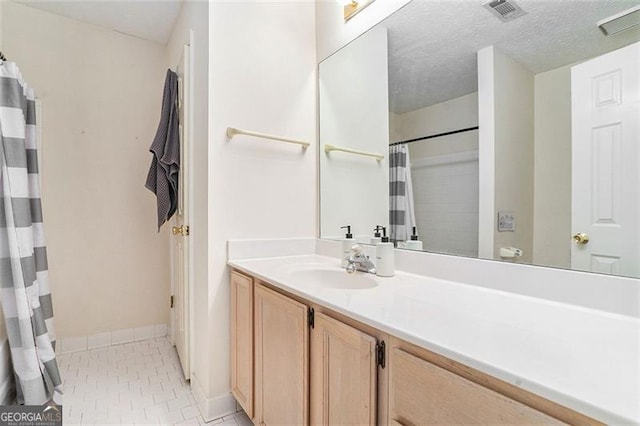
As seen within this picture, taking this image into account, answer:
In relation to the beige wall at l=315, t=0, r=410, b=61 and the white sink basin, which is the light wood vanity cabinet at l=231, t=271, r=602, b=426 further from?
the beige wall at l=315, t=0, r=410, b=61

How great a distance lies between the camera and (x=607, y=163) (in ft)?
2.78

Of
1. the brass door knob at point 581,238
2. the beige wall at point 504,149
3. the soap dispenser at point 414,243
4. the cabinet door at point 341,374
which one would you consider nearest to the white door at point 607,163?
the brass door knob at point 581,238

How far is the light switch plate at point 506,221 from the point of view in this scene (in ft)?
3.46

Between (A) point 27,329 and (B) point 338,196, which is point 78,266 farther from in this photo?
(B) point 338,196

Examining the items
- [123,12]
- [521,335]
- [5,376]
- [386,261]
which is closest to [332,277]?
[386,261]

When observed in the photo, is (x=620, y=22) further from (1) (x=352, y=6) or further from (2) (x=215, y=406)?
(2) (x=215, y=406)

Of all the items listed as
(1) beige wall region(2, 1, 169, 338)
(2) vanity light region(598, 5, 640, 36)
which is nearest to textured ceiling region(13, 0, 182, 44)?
(1) beige wall region(2, 1, 169, 338)

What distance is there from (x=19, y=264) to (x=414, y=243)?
1.93m

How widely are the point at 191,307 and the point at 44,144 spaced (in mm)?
1632

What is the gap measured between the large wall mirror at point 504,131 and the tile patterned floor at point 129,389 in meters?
1.36

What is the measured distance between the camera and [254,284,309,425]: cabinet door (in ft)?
3.40

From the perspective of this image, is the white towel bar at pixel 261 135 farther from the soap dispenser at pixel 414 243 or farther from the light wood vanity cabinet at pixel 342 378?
the soap dispenser at pixel 414 243

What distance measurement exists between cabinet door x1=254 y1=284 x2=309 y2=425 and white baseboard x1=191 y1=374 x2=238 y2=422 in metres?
0.33

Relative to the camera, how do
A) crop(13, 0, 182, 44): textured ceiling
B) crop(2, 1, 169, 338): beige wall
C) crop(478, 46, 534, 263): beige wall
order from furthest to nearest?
crop(2, 1, 169, 338): beige wall < crop(13, 0, 182, 44): textured ceiling < crop(478, 46, 534, 263): beige wall
